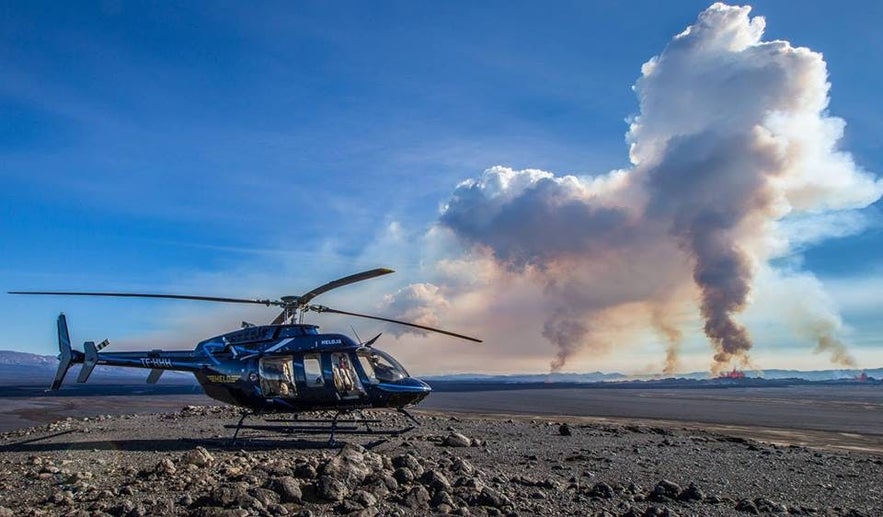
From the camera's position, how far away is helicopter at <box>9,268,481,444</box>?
1791 centimetres

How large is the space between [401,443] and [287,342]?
4.77 meters

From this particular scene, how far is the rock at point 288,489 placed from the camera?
9.85m

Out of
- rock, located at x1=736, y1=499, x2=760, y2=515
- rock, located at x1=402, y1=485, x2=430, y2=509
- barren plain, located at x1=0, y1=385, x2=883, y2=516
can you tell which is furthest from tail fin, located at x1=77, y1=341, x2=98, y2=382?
rock, located at x1=736, y1=499, x2=760, y2=515

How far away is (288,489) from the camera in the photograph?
9969 mm

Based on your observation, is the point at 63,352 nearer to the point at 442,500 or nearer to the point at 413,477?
the point at 413,477

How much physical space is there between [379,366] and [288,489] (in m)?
8.30

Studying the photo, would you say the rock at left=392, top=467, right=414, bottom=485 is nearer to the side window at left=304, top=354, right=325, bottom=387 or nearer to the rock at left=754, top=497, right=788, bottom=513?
the rock at left=754, top=497, right=788, bottom=513

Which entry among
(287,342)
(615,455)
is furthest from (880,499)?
(287,342)

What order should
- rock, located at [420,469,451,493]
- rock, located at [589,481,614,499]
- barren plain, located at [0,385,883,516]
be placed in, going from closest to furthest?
barren plain, located at [0,385,883,516] → rock, located at [420,469,451,493] → rock, located at [589,481,614,499]

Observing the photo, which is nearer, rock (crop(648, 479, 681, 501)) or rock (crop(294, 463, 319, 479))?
rock (crop(294, 463, 319, 479))

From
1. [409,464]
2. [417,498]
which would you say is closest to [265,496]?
[417,498]

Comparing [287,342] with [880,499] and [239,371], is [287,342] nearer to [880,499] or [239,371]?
[239,371]

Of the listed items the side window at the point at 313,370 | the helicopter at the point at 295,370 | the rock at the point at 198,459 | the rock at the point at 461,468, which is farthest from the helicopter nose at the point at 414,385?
the rock at the point at 198,459

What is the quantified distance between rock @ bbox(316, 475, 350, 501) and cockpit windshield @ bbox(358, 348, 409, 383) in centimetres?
754
